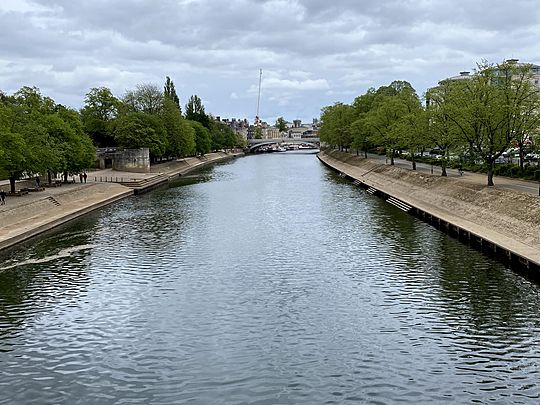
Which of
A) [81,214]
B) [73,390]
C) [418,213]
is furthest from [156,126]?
[73,390]

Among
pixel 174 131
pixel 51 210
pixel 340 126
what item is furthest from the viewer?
pixel 340 126

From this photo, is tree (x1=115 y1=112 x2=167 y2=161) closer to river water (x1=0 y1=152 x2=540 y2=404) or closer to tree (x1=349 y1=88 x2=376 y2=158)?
tree (x1=349 y1=88 x2=376 y2=158)

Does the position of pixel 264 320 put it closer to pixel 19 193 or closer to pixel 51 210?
pixel 51 210

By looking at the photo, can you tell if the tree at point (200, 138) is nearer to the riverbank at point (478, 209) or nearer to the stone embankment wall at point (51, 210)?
the stone embankment wall at point (51, 210)

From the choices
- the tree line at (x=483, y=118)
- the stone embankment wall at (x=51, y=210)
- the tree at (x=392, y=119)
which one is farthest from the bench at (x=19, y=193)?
the tree at (x=392, y=119)

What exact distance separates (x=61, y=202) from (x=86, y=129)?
52875 mm

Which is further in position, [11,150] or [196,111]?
[196,111]

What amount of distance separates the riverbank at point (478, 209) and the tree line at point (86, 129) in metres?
37.7

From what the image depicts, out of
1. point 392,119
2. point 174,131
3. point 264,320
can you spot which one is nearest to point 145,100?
point 174,131

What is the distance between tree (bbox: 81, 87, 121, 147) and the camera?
353ft

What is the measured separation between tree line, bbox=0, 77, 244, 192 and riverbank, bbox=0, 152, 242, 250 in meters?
3.15

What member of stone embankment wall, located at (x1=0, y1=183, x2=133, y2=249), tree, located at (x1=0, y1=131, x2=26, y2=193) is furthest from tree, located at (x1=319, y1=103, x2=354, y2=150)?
tree, located at (x1=0, y1=131, x2=26, y2=193)

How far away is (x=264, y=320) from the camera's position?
2422 cm

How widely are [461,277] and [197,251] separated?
17.4 metres
